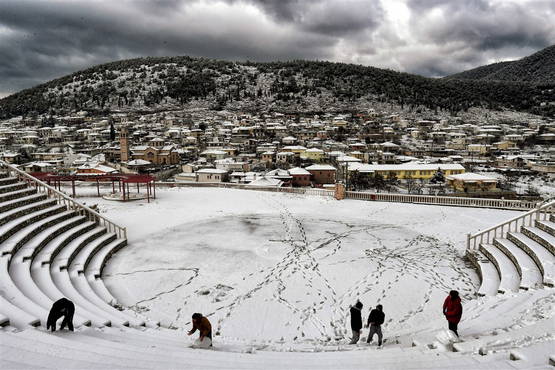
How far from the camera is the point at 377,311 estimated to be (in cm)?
677

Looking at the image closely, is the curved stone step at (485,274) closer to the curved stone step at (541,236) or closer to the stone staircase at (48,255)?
the curved stone step at (541,236)

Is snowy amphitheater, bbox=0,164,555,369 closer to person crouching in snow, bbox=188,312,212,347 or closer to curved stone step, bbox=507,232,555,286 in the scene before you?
curved stone step, bbox=507,232,555,286

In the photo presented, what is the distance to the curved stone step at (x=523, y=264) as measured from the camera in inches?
359

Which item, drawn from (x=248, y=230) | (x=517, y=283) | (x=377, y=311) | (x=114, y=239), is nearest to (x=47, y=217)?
(x=114, y=239)

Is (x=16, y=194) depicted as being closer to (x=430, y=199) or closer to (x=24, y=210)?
(x=24, y=210)

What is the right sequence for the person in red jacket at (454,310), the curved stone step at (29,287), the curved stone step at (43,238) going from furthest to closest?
the curved stone step at (43,238), the curved stone step at (29,287), the person in red jacket at (454,310)

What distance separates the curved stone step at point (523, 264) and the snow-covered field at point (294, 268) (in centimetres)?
126

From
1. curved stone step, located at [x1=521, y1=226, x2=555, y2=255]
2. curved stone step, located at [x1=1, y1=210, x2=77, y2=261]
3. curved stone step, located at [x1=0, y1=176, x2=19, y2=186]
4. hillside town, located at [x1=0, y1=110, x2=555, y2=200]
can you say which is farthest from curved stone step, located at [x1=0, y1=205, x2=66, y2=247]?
curved stone step, located at [x1=521, y1=226, x2=555, y2=255]

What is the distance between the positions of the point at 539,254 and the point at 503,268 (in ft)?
3.56

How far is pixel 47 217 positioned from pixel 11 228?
2.13 meters

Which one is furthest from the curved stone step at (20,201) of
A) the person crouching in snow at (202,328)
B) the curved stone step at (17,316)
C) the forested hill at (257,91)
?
the forested hill at (257,91)

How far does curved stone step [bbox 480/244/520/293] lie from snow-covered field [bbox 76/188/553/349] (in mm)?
780

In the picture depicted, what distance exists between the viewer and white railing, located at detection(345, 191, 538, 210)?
19959 mm

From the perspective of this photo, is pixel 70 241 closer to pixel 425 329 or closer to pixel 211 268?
pixel 211 268
